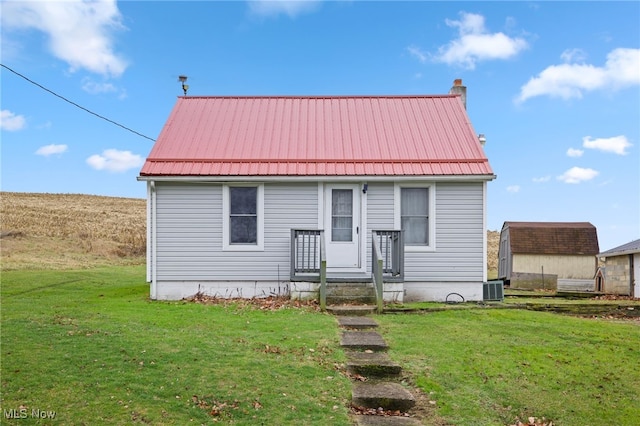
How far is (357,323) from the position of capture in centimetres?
1001

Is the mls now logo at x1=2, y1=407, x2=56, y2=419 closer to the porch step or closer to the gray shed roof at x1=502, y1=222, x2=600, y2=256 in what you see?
the porch step

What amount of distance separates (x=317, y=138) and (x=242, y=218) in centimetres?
324

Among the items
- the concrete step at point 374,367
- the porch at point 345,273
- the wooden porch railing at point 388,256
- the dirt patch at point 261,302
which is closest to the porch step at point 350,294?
the porch at point 345,273

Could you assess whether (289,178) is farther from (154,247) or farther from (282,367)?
(282,367)

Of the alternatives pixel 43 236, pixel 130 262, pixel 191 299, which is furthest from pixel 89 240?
pixel 191 299

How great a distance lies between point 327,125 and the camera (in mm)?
15719

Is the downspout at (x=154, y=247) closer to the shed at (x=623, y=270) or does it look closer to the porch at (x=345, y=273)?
the porch at (x=345, y=273)

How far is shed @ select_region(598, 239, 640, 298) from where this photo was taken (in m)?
18.1

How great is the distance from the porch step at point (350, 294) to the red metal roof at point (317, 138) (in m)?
2.89

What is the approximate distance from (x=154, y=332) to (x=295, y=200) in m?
5.76

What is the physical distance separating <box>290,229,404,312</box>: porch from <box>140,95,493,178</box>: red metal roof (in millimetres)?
1711

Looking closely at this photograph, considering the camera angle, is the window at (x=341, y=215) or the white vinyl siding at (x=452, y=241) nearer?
the white vinyl siding at (x=452, y=241)

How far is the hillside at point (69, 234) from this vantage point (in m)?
26.3

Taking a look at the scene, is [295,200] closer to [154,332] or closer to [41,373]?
[154,332]
